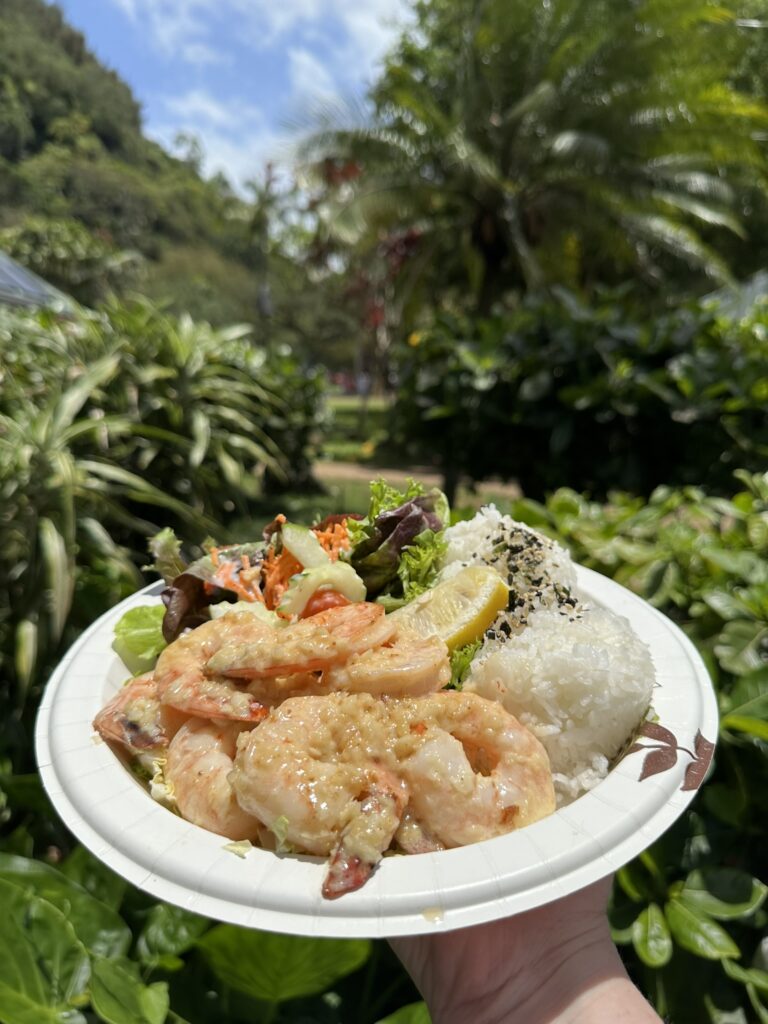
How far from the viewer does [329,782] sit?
118 cm

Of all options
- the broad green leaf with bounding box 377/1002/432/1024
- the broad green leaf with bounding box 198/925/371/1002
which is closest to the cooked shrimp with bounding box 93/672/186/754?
the broad green leaf with bounding box 198/925/371/1002

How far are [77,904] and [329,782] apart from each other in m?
1.09

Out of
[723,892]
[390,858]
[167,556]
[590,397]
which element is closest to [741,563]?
[723,892]

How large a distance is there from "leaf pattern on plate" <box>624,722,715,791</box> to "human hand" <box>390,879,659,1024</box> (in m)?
0.40

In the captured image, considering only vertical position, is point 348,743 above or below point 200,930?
above

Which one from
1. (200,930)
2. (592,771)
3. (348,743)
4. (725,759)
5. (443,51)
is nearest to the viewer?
(348,743)

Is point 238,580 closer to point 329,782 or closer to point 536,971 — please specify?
point 329,782

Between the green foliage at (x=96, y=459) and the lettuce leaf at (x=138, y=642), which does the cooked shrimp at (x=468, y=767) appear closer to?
the lettuce leaf at (x=138, y=642)

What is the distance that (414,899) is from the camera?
103cm

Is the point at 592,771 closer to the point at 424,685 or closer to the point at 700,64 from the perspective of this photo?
the point at 424,685

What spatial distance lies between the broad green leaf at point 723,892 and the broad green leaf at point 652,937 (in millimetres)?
100

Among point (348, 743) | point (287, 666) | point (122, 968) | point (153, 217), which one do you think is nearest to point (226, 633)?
point (287, 666)

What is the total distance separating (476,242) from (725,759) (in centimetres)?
1492

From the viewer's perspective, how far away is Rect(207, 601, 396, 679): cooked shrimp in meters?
Answer: 1.37
